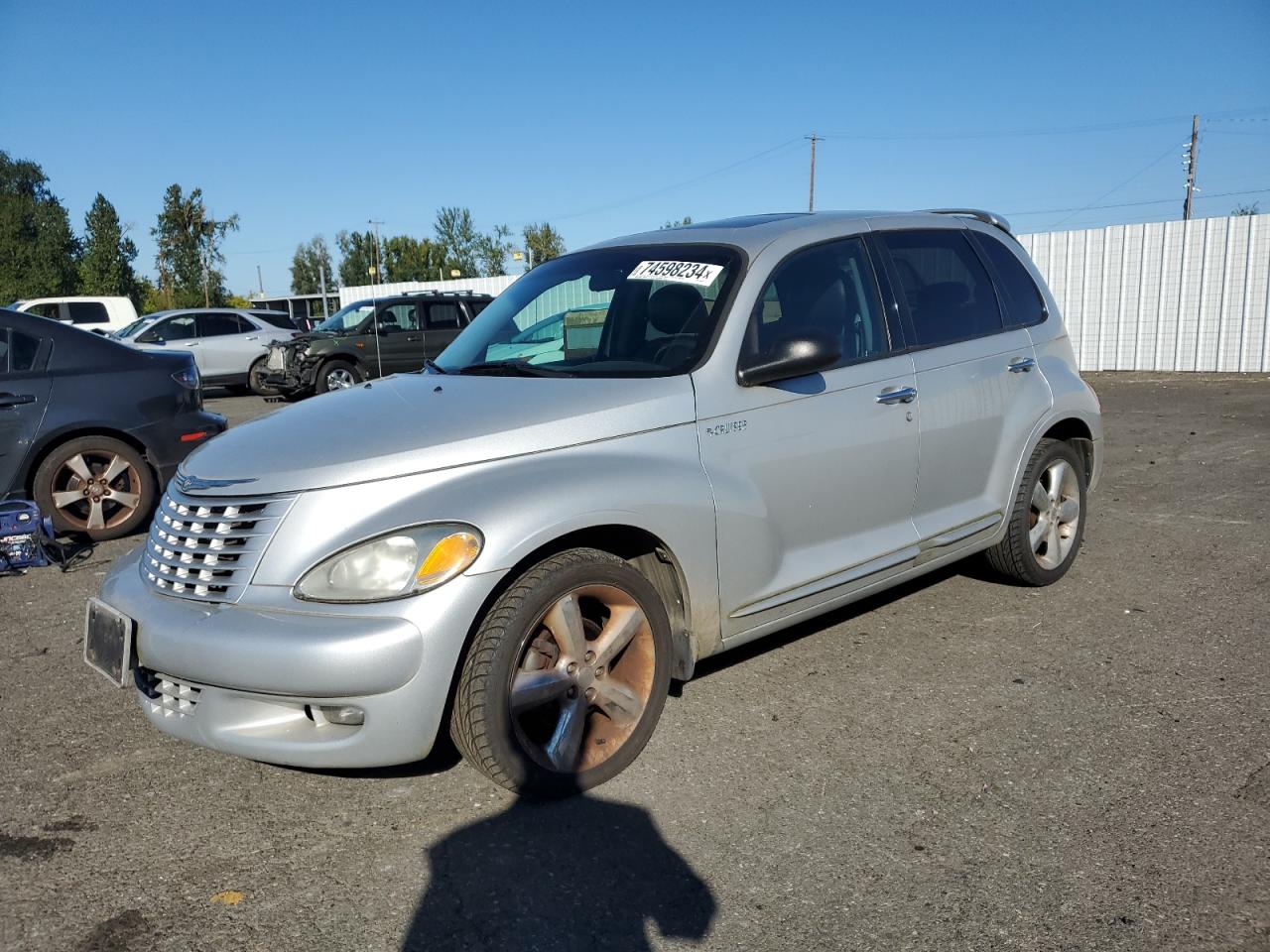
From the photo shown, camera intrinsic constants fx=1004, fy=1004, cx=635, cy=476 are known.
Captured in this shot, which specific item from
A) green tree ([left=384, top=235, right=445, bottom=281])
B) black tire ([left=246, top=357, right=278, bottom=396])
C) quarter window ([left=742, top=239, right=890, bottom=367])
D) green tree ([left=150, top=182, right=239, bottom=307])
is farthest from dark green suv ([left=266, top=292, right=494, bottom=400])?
green tree ([left=384, top=235, right=445, bottom=281])

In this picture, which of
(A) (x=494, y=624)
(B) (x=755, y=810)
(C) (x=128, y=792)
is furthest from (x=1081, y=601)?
(C) (x=128, y=792)

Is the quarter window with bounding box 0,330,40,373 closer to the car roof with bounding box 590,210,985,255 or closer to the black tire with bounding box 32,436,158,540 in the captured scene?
the black tire with bounding box 32,436,158,540

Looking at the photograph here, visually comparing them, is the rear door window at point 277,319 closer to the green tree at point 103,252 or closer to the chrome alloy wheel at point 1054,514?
the chrome alloy wheel at point 1054,514

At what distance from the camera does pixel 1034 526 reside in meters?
5.05

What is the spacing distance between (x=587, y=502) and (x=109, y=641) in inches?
63.4

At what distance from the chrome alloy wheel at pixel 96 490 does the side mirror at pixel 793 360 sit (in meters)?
5.12

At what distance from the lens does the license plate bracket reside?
10.2ft

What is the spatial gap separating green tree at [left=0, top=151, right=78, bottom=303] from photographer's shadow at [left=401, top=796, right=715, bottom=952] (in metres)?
62.3

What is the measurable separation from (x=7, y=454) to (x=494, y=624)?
16.6ft

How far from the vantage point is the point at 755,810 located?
3.08 metres

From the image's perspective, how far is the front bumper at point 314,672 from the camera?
2775 mm

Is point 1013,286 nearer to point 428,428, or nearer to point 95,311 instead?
point 428,428

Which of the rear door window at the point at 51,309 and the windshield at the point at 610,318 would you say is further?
the rear door window at the point at 51,309

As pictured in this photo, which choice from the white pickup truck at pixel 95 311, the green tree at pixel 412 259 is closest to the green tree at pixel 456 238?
the green tree at pixel 412 259
